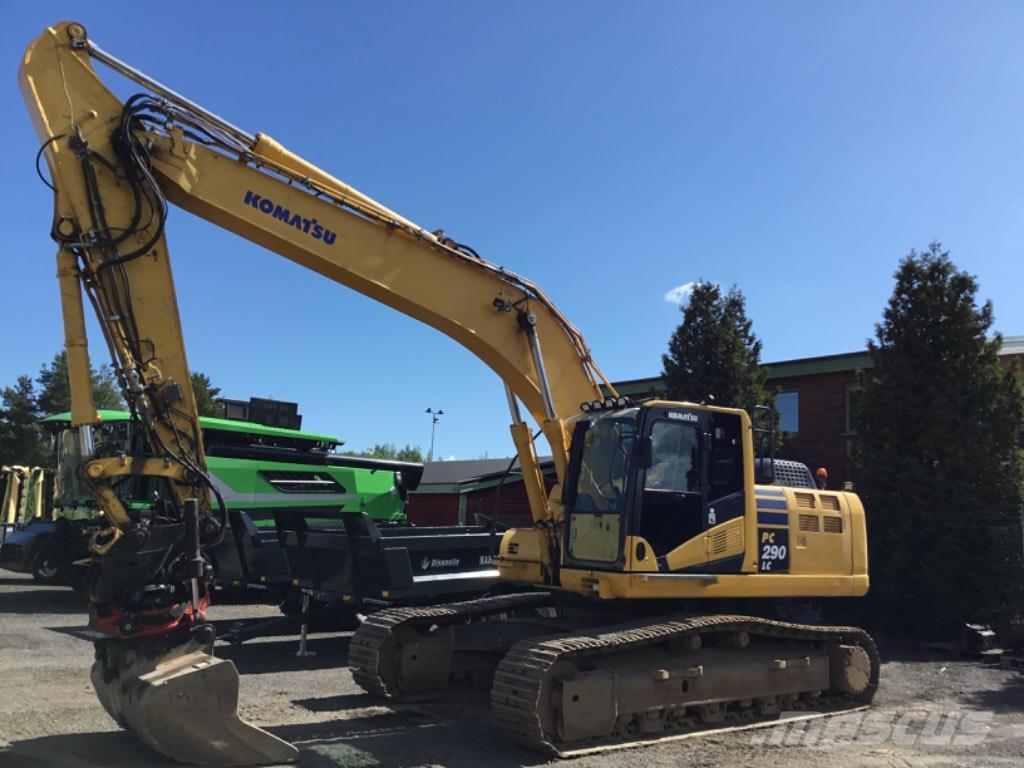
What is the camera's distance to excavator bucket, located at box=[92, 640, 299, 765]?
5836 mm

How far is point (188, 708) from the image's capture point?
19.2 ft

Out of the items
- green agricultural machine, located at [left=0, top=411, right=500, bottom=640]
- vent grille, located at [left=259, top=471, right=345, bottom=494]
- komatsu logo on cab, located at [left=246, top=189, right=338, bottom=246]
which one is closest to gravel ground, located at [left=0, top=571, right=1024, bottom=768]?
green agricultural machine, located at [left=0, top=411, right=500, bottom=640]

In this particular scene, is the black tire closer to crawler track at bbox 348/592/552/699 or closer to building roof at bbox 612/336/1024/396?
crawler track at bbox 348/592/552/699

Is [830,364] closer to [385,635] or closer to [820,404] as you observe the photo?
[820,404]

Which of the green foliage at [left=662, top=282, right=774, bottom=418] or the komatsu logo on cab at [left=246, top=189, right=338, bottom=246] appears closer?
the komatsu logo on cab at [left=246, top=189, right=338, bottom=246]

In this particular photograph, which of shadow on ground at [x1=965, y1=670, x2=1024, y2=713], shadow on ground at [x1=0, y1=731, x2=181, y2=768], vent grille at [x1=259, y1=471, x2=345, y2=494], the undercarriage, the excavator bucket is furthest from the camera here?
vent grille at [x1=259, y1=471, x2=345, y2=494]

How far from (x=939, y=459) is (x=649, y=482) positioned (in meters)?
7.64

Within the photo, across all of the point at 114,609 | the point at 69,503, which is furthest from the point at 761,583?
the point at 69,503

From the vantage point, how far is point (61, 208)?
652cm

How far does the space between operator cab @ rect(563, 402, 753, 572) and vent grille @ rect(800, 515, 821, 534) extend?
944mm

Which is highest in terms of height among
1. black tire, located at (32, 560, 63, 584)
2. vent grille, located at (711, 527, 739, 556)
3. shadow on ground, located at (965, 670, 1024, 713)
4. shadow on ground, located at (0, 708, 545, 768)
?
vent grille, located at (711, 527, 739, 556)

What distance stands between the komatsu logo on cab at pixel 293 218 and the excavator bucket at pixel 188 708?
11.1 ft

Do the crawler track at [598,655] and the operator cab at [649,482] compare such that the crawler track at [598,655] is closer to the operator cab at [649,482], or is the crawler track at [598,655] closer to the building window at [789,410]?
the operator cab at [649,482]

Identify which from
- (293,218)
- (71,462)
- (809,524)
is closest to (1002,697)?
(809,524)
